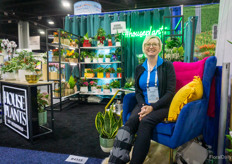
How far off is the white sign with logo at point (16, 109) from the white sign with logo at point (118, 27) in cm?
314

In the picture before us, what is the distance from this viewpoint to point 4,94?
9.34ft

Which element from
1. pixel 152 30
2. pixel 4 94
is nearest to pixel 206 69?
pixel 4 94

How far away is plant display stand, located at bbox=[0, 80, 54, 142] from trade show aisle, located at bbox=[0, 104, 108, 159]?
10cm

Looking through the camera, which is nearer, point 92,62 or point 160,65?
point 160,65

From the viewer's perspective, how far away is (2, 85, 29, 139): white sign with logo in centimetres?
231

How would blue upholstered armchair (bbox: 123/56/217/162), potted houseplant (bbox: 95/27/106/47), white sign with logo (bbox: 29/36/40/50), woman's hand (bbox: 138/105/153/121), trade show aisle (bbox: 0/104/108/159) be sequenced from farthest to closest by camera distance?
white sign with logo (bbox: 29/36/40/50), potted houseplant (bbox: 95/27/106/47), trade show aisle (bbox: 0/104/108/159), woman's hand (bbox: 138/105/153/121), blue upholstered armchair (bbox: 123/56/217/162)

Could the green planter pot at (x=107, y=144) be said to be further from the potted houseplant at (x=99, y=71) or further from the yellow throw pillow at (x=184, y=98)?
the potted houseplant at (x=99, y=71)

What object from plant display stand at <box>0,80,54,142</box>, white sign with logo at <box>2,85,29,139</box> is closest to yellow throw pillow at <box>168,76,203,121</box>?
plant display stand at <box>0,80,54,142</box>

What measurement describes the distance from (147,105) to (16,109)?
207 cm

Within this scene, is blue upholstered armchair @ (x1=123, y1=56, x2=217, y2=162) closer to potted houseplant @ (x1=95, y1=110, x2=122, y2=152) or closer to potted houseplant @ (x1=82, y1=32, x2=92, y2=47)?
potted houseplant @ (x1=95, y1=110, x2=122, y2=152)

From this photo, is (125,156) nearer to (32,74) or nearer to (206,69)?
(206,69)

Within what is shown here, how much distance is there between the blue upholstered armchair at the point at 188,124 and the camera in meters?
1.37

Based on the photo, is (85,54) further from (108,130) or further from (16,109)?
(108,130)

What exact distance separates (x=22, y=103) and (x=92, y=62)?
8.98 ft
